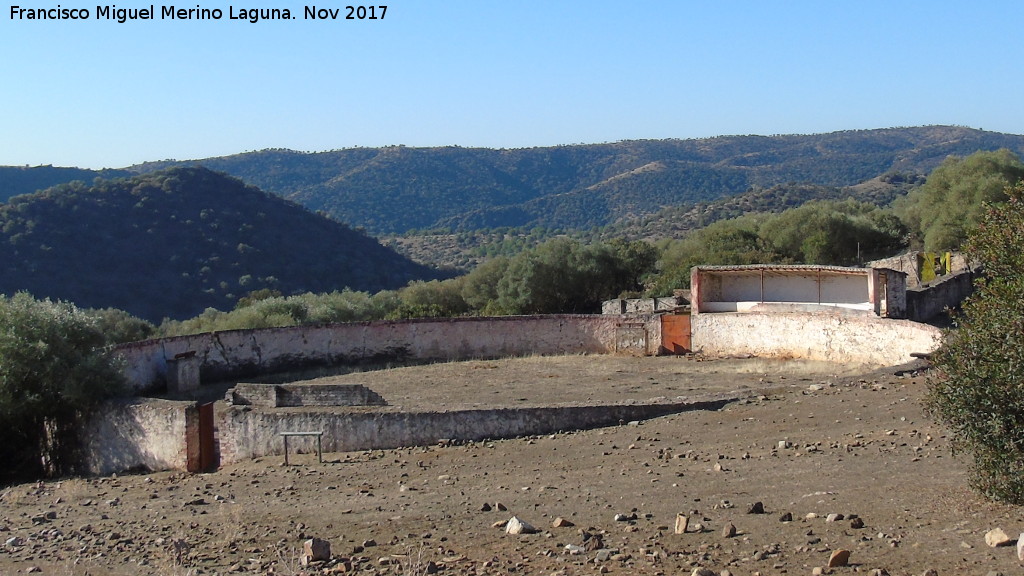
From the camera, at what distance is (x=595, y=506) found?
11.1 m

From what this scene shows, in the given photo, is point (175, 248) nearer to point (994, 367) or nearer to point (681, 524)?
point (681, 524)

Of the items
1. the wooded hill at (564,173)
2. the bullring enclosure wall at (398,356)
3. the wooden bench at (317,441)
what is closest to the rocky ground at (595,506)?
the wooden bench at (317,441)

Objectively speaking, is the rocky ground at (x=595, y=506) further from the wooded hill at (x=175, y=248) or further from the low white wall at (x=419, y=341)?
the wooded hill at (x=175, y=248)

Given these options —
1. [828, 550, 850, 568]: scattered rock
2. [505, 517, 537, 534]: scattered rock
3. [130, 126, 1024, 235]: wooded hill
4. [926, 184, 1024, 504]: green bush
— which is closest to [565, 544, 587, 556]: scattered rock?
[505, 517, 537, 534]: scattered rock

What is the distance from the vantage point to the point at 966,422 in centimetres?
921

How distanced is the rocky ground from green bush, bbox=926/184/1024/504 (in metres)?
0.44

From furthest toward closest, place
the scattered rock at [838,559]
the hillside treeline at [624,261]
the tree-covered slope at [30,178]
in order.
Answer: the tree-covered slope at [30,178] → the hillside treeline at [624,261] → the scattered rock at [838,559]

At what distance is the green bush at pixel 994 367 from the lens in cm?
880

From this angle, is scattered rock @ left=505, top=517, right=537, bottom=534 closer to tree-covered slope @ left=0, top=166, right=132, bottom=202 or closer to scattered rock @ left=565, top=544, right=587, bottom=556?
scattered rock @ left=565, top=544, right=587, bottom=556

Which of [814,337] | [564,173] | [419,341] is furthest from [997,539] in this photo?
[564,173]

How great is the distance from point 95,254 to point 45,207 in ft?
16.1

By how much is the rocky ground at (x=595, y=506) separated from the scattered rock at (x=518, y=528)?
0.08 meters

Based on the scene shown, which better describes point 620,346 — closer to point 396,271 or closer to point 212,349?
point 212,349

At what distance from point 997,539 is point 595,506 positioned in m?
4.33
